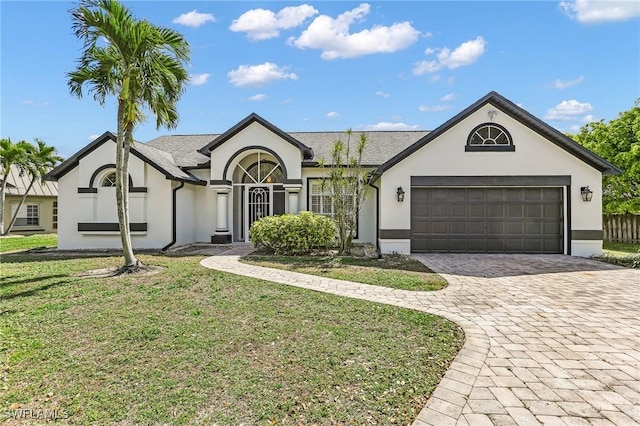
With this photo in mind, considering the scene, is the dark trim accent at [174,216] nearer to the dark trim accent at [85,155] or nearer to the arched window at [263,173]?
the dark trim accent at [85,155]

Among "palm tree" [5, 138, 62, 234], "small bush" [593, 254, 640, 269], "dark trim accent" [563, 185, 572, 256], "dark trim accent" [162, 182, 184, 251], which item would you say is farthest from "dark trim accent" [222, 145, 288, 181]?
"palm tree" [5, 138, 62, 234]

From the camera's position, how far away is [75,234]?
14656 mm

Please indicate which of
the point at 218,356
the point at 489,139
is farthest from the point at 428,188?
the point at 218,356

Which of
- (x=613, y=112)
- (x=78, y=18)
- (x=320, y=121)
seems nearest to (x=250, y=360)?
(x=78, y=18)

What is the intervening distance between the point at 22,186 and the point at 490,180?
29.9 meters

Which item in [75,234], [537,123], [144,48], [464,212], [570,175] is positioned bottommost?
[75,234]

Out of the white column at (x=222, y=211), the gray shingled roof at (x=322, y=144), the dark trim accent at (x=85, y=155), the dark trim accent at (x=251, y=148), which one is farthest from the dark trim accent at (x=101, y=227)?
the dark trim accent at (x=251, y=148)

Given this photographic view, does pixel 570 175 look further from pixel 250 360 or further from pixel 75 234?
pixel 75 234

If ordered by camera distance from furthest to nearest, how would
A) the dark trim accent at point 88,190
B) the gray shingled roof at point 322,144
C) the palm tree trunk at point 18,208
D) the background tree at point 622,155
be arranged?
1. the palm tree trunk at point 18,208
2. the gray shingled roof at point 322,144
3. the background tree at point 622,155
4. the dark trim accent at point 88,190

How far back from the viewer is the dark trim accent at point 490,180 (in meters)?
12.6

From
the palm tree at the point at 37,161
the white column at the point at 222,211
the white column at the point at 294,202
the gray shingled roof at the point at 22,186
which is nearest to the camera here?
the white column at the point at 294,202

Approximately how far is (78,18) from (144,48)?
171 centimetres

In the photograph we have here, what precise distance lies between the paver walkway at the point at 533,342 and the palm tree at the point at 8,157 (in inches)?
793

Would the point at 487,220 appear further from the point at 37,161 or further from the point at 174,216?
the point at 37,161
